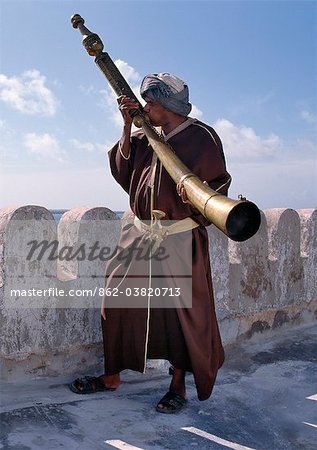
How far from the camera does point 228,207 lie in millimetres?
2541

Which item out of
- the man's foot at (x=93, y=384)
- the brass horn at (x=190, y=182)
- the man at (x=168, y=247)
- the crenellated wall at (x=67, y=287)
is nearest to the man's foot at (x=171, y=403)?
the man at (x=168, y=247)

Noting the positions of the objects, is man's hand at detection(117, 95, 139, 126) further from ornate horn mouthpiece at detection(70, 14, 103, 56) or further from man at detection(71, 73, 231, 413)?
ornate horn mouthpiece at detection(70, 14, 103, 56)

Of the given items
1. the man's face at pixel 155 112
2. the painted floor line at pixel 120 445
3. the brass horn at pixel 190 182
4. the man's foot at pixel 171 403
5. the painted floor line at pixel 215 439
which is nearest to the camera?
the brass horn at pixel 190 182

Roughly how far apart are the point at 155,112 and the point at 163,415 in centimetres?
179

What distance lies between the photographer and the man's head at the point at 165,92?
335cm

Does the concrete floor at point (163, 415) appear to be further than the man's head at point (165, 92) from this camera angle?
No

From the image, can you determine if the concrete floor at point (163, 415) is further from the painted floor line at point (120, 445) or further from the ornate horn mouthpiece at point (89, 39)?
the ornate horn mouthpiece at point (89, 39)

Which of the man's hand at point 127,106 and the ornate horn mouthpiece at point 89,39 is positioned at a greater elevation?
the ornate horn mouthpiece at point 89,39

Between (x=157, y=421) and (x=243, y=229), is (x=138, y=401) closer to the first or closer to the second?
(x=157, y=421)

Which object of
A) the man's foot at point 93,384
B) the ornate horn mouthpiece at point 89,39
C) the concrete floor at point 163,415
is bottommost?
the concrete floor at point 163,415

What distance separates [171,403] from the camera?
10.9ft

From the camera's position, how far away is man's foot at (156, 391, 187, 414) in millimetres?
3268

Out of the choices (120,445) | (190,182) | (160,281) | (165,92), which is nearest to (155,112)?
(165,92)

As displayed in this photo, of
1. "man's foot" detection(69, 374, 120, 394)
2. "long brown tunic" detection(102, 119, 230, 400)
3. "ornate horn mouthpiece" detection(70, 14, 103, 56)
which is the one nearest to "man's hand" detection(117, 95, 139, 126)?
"long brown tunic" detection(102, 119, 230, 400)
